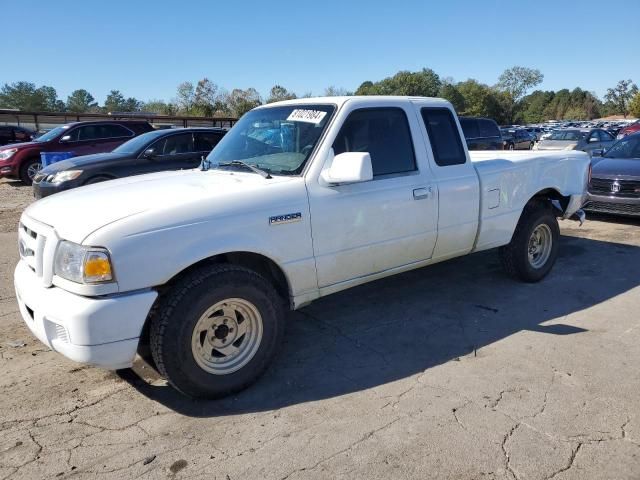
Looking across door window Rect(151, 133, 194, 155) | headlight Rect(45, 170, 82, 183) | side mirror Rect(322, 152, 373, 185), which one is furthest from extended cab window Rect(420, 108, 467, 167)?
headlight Rect(45, 170, 82, 183)

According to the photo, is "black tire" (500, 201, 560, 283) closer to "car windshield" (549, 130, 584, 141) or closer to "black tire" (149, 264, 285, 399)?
"black tire" (149, 264, 285, 399)

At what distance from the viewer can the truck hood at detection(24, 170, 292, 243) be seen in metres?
2.99

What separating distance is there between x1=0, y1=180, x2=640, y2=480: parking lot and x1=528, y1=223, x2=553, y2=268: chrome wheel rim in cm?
Answer: 71

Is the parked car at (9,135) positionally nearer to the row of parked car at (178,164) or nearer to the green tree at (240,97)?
the row of parked car at (178,164)

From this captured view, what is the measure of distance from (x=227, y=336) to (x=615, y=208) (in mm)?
7746

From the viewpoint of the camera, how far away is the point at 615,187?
28.1 ft

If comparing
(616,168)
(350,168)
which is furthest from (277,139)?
(616,168)

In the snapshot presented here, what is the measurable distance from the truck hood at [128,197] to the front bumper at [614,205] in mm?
7126

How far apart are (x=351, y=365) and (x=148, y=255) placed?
1701 millimetres

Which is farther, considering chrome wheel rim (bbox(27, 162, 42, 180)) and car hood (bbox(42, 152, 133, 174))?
chrome wheel rim (bbox(27, 162, 42, 180))

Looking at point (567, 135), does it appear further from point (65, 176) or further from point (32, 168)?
point (32, 168)

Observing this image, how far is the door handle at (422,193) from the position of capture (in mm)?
4148

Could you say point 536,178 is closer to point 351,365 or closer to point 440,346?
point 440,346

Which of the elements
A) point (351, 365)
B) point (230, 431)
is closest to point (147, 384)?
point (230, 431)
